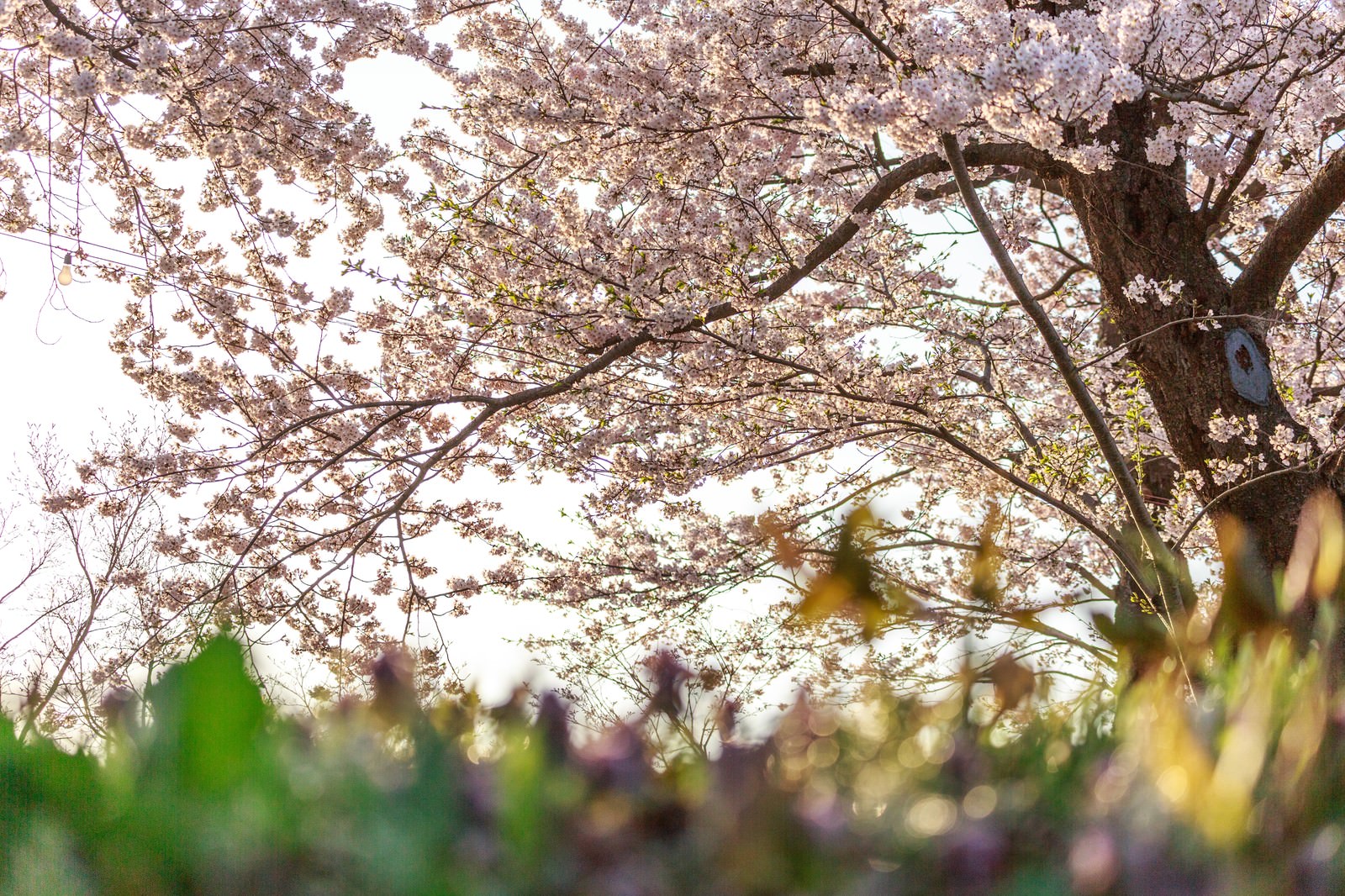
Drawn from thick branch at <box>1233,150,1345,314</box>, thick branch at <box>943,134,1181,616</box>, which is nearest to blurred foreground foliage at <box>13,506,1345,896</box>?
thick branch at <box>943,134,1181,616</box>

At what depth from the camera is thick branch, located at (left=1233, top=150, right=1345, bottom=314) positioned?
5.43 metres

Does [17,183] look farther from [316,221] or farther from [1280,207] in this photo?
[1280,207]

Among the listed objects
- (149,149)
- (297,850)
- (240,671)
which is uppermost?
(149,149)

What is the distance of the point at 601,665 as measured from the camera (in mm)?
10945

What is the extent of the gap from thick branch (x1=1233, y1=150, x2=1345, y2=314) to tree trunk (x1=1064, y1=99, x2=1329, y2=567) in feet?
0.08

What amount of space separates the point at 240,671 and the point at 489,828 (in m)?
0.22

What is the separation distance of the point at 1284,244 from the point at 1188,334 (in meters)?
0.82

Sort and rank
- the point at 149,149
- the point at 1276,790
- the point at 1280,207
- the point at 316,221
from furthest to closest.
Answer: the point at 1280,207, the point at 316,221, the point at 149,149, the point at 1276,790

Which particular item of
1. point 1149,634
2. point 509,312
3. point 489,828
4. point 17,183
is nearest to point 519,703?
point 489,828

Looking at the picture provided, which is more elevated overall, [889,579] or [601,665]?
[601,665]

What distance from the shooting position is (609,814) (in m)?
0.74

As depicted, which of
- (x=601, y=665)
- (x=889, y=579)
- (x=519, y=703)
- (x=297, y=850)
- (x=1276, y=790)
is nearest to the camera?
(x=297, y=850)

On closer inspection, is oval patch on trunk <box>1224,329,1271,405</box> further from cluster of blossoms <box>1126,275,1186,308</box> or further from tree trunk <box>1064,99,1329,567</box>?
cluster of blossoms <box>1126,275,1186,308</box>

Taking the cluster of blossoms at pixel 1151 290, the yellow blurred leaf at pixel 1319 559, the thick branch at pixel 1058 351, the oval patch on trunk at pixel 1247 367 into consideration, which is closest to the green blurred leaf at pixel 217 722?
the yellow blurred leaf at pixel 1319 559
